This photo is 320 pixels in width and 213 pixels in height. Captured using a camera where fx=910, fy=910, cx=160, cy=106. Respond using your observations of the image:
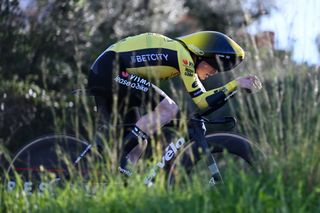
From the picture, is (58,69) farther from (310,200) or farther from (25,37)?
(310,200)

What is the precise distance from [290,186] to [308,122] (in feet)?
2.17

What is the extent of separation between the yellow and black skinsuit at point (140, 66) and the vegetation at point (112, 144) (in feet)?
0.69

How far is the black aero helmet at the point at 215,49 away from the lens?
7.47 metres

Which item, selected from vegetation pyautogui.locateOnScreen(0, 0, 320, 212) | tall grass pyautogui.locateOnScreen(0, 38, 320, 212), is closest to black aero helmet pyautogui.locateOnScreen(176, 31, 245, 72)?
vegetation pyautogui.locateOnScreen(0, 0, 320, 212)

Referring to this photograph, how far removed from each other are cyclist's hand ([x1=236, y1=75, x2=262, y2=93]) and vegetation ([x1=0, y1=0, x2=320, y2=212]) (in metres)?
0.06

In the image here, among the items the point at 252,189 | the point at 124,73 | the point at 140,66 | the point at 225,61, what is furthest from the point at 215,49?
the point at 252,189

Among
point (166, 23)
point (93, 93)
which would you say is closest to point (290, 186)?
point (93, 93)

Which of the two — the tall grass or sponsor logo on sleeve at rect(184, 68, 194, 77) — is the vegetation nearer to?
the tall grass

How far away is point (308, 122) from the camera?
6.21 metres

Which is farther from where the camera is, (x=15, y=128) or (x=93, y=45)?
(x=93, y=45)

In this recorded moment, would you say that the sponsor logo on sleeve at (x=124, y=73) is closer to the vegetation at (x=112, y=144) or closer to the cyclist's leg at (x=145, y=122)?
the cyclist's leg at (x=145, y=122)

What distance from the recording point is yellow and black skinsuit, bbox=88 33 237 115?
7.35m

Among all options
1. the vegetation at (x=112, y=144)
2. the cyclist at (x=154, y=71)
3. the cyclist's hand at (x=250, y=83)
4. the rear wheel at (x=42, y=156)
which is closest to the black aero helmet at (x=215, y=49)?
the cyclist at (x=154, y=71)

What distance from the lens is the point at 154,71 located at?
24.5 ft
